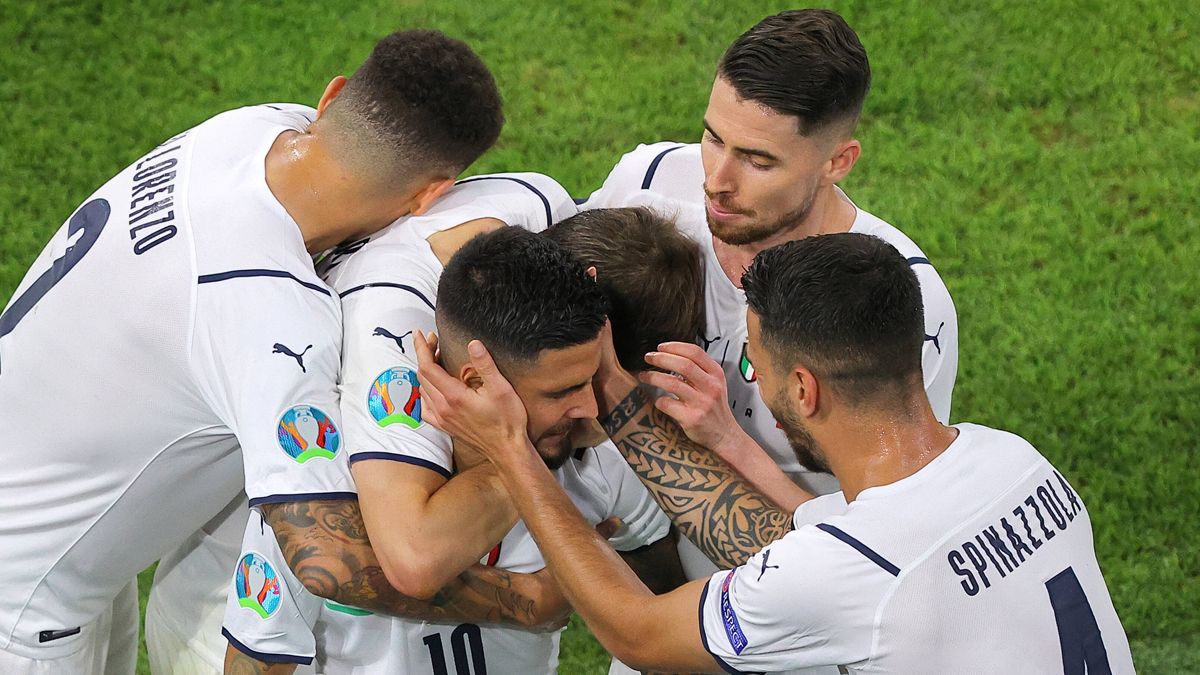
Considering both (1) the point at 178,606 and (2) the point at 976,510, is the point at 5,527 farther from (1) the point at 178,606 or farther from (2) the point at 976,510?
(2) the point at 976,510

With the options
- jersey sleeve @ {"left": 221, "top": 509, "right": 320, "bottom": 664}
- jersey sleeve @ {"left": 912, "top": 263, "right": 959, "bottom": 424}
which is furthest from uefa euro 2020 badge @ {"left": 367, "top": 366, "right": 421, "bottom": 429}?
jersey sleeve @ {"left": 912, "top": 263, "right": 959, "bottom": 424}

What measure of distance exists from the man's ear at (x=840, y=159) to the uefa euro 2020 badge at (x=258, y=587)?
71.6 inches

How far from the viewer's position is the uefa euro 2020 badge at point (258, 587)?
10.9ft

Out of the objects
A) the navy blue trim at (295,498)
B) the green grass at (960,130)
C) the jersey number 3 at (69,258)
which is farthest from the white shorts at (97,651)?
the green grass at (960,130)

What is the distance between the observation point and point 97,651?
13.1ft

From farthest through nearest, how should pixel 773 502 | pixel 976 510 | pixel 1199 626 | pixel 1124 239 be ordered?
pixel 1124 239, pixel 1199 626, pixel 773 502, pixel 976 510

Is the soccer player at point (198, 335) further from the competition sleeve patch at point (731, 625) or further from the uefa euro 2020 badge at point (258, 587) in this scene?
the competition sleeve patch at point (731, 625)

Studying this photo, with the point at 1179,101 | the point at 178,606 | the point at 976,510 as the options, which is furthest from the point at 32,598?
the point at 1179,101

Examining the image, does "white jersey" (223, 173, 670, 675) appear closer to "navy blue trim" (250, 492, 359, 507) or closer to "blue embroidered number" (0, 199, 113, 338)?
"navy blue trim" (250, 492, 359, 507)

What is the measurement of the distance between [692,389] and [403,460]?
76cm

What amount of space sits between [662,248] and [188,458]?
1338 millimetres

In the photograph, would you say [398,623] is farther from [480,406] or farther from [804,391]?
[804,391]

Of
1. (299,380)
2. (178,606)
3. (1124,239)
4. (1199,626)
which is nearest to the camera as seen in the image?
(299,380)

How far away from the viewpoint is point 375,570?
3.15 metres
